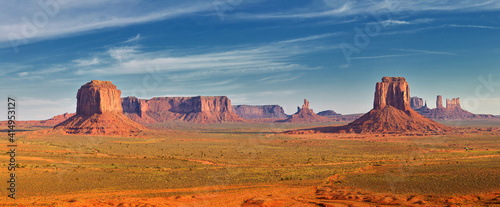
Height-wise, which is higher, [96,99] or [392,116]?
[96,99]

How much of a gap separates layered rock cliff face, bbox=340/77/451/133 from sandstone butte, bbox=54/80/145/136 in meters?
84.1

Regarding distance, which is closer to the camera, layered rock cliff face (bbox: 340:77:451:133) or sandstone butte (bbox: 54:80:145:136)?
sandstone butte (bbox: 54:80:145:136)

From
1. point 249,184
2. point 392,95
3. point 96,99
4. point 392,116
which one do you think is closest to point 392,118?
point 392,116

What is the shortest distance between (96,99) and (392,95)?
121m

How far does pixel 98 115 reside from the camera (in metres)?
142

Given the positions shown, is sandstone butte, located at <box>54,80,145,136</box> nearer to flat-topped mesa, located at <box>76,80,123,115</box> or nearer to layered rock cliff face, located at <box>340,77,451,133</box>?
flat-topped mesa, located at <box>76,80,123,115</box>

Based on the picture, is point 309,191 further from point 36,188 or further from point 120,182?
point 36,188

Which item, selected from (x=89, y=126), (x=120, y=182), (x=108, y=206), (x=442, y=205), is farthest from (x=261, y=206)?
(x=89, y=126)

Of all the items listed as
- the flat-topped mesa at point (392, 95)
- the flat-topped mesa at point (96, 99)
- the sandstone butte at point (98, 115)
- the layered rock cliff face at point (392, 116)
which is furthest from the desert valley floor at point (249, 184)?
the flat-topped mesa at point (392, 95)

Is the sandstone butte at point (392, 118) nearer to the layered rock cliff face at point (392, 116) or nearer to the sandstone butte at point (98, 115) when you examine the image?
the layered rock cliff face at point (392, 116)

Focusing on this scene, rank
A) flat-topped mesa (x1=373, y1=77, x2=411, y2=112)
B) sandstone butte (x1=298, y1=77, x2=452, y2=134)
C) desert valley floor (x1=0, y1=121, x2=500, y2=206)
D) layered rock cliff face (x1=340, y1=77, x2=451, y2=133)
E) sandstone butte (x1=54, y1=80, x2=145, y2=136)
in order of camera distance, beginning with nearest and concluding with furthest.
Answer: desert valley floor (x1=0, y1=121, x2=500, y2=206) → sandstone butte (x1=54, y1=80, x2=145, y2=136) → sandstone butte (x1=298, y1=77, x2=452, y2=134) → layered rock cliff face (x1=340, y1=77, x2=451, y2=133) → flat-topped mesa (x1=373, y1=77, x2=411, y2=112)

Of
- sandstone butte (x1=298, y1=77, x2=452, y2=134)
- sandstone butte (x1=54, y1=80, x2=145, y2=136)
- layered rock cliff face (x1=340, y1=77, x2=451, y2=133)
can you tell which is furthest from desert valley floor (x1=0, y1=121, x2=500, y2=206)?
layered rock cliff face (x1=340, y1=77, x2=451, y2=133)

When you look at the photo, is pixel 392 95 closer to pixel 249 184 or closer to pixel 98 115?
pixel 98 115

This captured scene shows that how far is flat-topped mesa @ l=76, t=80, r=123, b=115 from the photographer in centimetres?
14475
